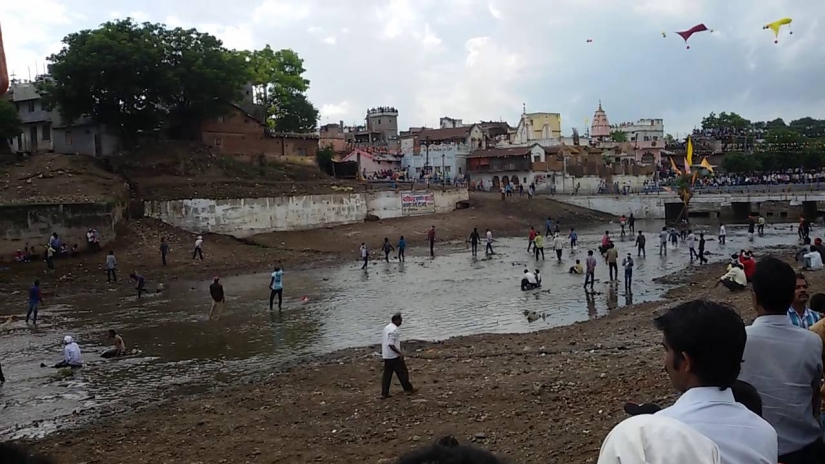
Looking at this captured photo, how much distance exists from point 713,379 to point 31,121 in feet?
197

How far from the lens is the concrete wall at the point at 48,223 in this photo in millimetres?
33406

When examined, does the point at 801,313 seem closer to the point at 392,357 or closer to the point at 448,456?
the point at 448,456

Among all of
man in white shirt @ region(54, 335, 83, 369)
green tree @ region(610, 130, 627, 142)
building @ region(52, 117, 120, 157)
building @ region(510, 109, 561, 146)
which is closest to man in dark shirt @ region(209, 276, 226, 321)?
man in white shirt @ region(54, 335, 83, 369)

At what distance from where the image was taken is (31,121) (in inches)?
2128

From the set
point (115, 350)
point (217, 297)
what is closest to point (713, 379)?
point (115, 350)

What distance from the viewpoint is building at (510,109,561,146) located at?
88.1m

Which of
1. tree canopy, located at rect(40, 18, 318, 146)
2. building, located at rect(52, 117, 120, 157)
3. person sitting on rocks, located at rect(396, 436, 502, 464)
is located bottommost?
person sitting on rocks, located at rect(396, 436, 502, 464)

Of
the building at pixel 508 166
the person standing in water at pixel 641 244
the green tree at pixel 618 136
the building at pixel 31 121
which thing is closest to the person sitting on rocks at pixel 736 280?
the person standing in water at pixel 641 244

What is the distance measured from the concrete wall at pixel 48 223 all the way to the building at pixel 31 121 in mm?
21287

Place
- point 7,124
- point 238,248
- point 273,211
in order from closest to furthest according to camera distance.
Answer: point 238,248
point 273,211
point 7,124

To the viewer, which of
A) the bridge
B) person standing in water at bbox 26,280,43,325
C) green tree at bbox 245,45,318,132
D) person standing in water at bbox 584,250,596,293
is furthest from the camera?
green tree at bbox 245,45,318,132

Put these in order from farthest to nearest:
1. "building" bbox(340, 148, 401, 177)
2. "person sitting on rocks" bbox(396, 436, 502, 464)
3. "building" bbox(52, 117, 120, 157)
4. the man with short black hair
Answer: "building" bbox(340, 148, 401, 177) → "building" bbox(52, 117, 120, 157) → the man with short black hair → "person sitting on rocks" bbox(396, 436, 502, 464)

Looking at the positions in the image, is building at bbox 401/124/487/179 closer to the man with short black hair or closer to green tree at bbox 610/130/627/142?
green tree at bbox 610/130/627/142

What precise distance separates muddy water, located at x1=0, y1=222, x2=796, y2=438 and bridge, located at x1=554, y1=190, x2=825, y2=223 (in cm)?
2540
